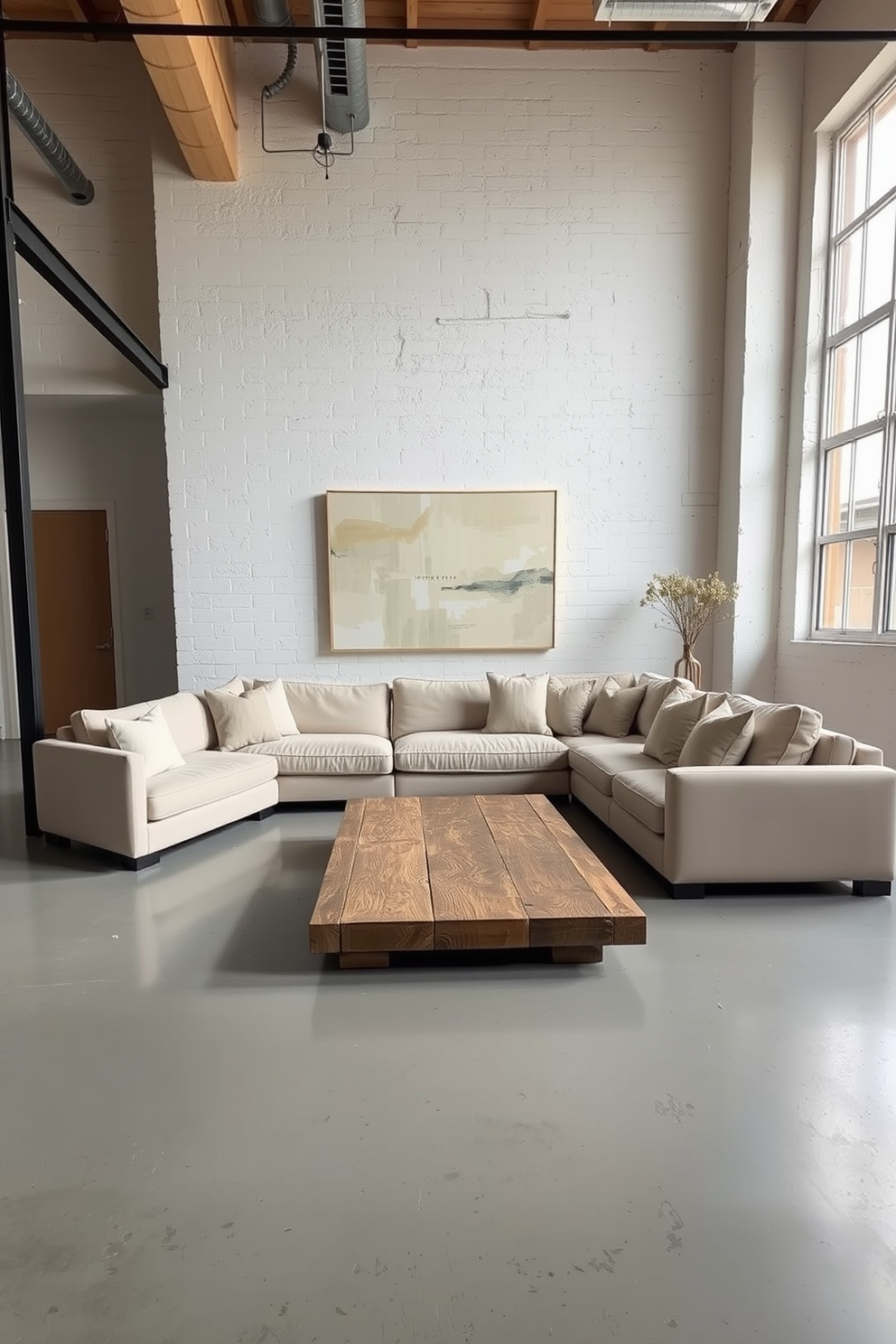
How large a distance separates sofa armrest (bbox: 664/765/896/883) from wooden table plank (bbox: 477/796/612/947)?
0.58 m

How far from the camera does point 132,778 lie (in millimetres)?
3459

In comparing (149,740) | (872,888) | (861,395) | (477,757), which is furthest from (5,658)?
(861,395)

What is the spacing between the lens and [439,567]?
583cm

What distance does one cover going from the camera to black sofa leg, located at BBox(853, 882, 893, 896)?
3150 millimetres

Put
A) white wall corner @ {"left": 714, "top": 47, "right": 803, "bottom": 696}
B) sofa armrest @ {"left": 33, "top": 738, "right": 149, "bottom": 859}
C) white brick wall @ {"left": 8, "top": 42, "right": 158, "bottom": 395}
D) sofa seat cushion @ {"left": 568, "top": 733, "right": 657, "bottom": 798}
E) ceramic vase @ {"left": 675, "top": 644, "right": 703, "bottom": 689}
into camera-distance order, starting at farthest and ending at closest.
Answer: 1. white brick wall @ {"left": 8, "top": 42, "right": 158, "bottom": 395}
2. ceramic vase @ {"left": 675, "top": 644, "right": 703, "bottom": 689}
3. white wall corner @ {"left": 714, "top": 47, "right": 803, "bottom": 696}
4. sofa seat cushion @ {"left": 568, "top": 733, "right": 657, "bottom": 798}
5. sofa armrest @ {"left": 33, "top": 738, "right": 149, "bottom": 859}

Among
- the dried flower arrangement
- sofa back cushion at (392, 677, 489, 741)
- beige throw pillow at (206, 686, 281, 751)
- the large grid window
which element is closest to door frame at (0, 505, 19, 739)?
beige throw pillow at (206, 686, 281, 751)

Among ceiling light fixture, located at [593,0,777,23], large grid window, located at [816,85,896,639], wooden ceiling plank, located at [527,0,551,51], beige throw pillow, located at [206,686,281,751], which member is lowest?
beige throw pillow, located at [206,686,281,751]

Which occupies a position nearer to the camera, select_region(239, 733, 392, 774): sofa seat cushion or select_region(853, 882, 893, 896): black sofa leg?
select_region(853, 882, 893, 896): black sofa leg

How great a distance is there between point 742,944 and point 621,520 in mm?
3948

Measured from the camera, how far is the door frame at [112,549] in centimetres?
699

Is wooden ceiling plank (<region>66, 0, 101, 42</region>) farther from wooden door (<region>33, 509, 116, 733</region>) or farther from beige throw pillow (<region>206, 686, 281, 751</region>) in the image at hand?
beige throw pillow (<region>206, 686, 281, 751</region>)

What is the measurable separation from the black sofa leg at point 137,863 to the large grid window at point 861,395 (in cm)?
449

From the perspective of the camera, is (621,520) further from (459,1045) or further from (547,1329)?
(547,1329)

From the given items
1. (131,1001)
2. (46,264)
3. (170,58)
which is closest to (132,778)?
(131,1001)
